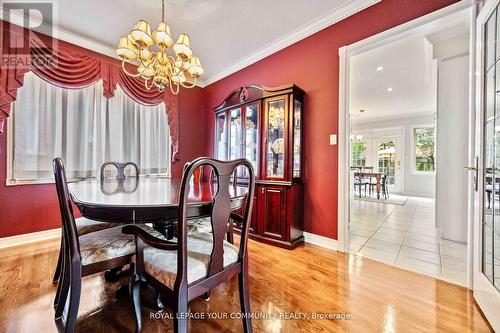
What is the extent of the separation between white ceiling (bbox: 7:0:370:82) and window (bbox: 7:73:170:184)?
0.74m

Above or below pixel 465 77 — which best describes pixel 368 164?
A: below

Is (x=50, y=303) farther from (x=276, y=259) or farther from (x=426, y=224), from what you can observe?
(x=426, y=224)

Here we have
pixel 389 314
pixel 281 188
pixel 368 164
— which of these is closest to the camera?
pixel 389 314

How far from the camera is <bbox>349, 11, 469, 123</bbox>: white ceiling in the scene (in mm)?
2234

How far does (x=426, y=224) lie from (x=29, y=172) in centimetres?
550

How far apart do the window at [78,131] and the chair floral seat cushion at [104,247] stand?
6.59 feet

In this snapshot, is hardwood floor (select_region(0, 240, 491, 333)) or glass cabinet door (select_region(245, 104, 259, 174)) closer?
hardwood floor (select_region(0, 240, 491, 333))

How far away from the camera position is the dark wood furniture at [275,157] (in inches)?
96.2

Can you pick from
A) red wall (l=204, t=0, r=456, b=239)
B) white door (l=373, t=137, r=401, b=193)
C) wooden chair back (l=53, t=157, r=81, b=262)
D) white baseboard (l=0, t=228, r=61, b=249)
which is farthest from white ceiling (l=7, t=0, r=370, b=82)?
white door (l=373, t=137, r=401, b=193)

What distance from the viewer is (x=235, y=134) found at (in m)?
3.20

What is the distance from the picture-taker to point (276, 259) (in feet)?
6.98

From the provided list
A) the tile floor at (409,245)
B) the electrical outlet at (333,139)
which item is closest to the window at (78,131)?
the electrical outlet at (333,139)

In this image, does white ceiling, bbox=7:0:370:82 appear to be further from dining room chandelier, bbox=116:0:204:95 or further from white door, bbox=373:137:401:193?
white door, bbox=373:137:401:193

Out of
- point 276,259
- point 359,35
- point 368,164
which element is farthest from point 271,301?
point 368,164
